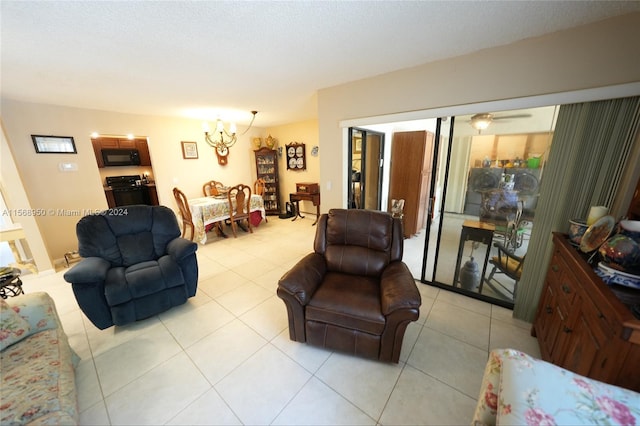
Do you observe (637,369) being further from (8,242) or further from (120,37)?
(8,242)

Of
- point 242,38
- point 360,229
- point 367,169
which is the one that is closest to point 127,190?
point 242,38

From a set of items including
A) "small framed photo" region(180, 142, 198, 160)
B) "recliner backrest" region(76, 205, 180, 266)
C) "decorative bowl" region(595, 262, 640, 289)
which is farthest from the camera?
"small framed photo" region(180, 142, 198, 160)

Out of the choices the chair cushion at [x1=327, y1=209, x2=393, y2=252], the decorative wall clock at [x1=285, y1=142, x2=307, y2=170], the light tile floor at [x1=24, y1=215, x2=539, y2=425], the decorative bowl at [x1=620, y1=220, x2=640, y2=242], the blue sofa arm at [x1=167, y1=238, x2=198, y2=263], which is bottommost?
the light tile floor at [x1=24, y1=215, x2=539, y2=425]

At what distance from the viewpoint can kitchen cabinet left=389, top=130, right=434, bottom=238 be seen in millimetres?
3428

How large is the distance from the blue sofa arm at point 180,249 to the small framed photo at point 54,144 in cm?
266

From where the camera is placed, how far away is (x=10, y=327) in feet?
4.07

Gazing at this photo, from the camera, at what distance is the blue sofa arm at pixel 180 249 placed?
6.84ft

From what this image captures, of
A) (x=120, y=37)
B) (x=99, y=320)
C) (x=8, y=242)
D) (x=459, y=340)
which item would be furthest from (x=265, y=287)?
(x=8, y=242)

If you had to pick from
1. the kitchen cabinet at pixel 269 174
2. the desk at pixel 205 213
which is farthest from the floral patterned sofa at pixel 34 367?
the kitchen cabinet at pixel 269 174

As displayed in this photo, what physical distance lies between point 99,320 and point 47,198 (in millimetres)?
2674

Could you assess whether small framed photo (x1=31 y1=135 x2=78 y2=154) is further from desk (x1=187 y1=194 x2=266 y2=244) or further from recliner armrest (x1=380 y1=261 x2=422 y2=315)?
recliner armrest (x1=380 y1=261 x2=422 y2=315)

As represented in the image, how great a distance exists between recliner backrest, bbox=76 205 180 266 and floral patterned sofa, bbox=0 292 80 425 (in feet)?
2.23

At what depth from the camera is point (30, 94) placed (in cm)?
258

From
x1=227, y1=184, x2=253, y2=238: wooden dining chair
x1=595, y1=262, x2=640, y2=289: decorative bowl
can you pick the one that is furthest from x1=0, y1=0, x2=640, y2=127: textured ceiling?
x1=227, y1=184, x2=253, y2=238: wooden dining chair
